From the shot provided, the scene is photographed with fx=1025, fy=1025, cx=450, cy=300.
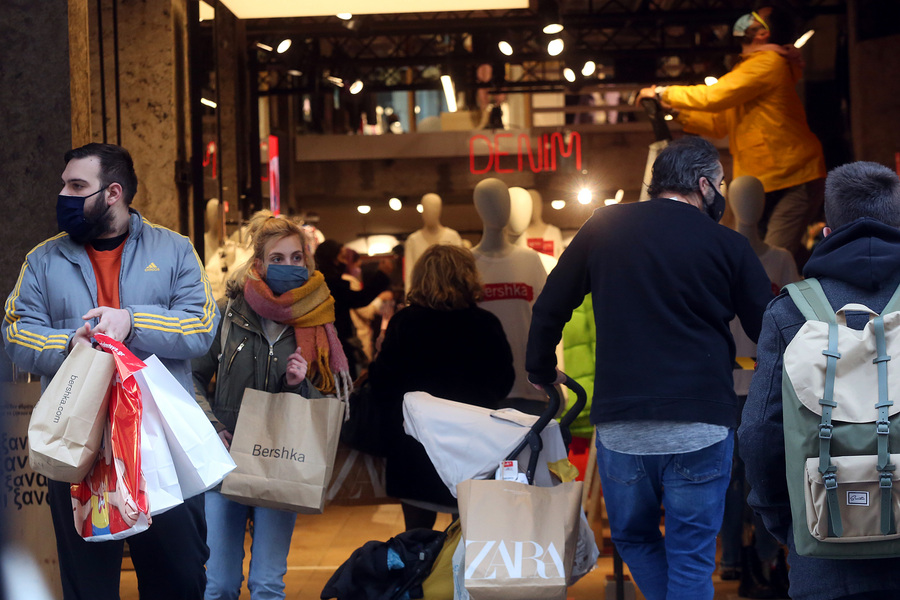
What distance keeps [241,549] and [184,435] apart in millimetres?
1040

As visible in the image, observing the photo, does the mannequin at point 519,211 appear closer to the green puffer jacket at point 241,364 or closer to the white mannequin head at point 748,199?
the white mannequin head at point 748,199

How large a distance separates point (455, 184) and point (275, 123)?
124 inches

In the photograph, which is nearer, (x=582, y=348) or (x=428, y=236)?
(x=582, y=348)

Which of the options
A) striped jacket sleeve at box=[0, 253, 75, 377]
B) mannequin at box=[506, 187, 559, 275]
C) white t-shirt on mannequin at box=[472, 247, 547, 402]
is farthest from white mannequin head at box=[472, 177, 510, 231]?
striped jacket sleeve at box=[0, 253, 75, 377]

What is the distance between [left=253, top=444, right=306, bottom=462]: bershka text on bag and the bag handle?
72.3 inches

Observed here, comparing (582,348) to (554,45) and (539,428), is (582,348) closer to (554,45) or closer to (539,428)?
(539,428)

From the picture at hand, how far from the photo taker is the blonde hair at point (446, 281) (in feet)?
13.4

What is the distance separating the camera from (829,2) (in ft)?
39.3

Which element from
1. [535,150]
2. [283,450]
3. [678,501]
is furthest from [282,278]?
[535,150]

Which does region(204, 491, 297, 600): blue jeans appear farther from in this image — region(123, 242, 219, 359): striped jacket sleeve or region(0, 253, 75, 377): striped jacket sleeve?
region(0, 253, 75, 377): striped jacket sleeve

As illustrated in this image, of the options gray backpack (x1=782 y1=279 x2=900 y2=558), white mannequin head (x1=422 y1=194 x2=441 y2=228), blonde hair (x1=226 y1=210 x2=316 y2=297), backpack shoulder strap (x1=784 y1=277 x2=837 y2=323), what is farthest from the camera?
white mannequin head (x1=422 y1=194 x2=441 y2=228)

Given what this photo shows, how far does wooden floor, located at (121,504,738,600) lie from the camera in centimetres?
454

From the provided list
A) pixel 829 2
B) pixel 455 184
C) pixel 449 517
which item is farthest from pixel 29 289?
pixel 455 184

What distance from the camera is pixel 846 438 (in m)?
1.92
